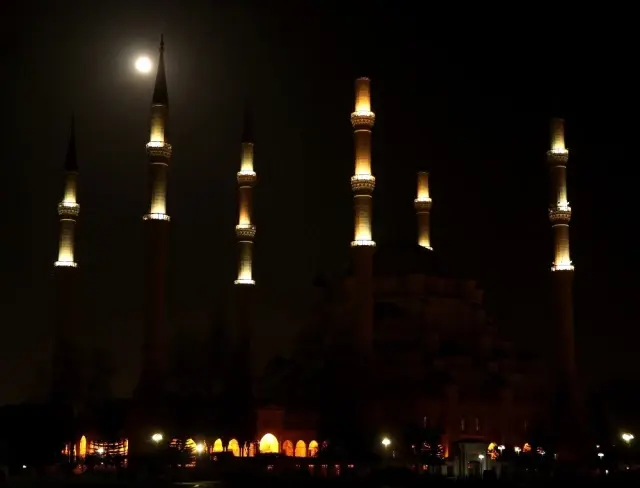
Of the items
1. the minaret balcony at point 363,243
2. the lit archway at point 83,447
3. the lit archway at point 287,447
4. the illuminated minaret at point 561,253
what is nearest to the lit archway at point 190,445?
the lit archway at point 83,447

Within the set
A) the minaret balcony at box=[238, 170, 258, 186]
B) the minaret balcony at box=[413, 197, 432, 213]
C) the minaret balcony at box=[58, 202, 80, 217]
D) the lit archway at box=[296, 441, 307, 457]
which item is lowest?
the lit archway at box=[296, 441, 307, 457]

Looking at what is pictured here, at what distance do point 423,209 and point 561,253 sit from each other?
48.0ft

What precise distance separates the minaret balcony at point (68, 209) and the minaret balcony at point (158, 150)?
765 centimetres

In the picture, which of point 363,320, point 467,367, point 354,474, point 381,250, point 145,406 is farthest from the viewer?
point 381,250

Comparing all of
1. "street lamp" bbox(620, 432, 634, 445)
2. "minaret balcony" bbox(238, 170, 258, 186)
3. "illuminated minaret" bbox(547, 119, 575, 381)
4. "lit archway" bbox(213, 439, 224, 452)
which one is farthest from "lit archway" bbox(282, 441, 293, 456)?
"street lamp" bbox(620, 432, 634, 445)

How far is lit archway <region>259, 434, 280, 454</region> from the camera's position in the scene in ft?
167

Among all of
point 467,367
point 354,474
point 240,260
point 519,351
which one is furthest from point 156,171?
point 519,351

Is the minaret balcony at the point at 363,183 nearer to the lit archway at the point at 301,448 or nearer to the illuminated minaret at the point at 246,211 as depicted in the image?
the illuminated minaret at the point at 246,211

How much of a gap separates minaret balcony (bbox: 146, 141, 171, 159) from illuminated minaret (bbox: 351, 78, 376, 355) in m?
7.74

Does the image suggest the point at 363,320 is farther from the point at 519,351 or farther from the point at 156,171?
the point at 519,351

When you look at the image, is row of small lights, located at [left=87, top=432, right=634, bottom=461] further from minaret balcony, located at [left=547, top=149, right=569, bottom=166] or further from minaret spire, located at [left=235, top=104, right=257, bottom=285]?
minaret balcony, located at [left=547, top=149, right=569, bottom=166]

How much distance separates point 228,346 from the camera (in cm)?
5016

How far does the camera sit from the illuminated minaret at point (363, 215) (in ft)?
152

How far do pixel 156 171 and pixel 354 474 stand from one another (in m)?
14.7
